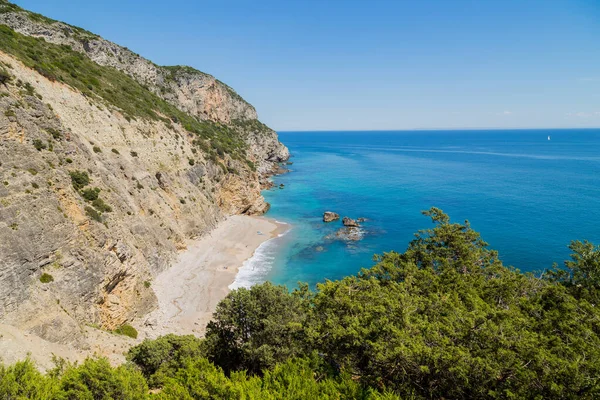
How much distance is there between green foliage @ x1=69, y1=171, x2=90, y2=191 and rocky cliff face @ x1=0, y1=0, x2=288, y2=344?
9cm

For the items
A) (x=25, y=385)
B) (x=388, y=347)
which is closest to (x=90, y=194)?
(x=25, y=385)

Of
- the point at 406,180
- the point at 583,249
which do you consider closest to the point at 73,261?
the point at 583,249

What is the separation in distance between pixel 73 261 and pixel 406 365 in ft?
73.1

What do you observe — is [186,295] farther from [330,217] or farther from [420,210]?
[420,210]

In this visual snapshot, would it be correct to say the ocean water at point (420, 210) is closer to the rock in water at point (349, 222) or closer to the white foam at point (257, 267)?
the white foam at point (257, 267)

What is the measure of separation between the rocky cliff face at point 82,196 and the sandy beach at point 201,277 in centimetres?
168

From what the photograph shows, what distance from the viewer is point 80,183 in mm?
26844

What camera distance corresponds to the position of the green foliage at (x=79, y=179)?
86.6 feet

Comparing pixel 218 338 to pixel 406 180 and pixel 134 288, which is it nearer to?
pixel 134 288

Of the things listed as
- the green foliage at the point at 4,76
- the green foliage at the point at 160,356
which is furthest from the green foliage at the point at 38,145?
the green foliage at the point at 160,356

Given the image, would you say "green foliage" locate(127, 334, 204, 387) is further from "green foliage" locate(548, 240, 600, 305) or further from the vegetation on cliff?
"green foliage" locate(548, 240, 600, 305)

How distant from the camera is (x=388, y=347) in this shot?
43.4 ft

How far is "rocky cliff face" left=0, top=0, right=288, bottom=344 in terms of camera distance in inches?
779

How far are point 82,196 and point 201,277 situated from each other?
15.5 m
